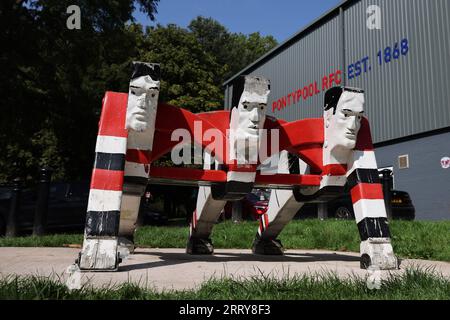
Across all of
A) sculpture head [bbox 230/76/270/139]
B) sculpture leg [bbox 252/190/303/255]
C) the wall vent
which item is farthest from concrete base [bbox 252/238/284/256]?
the wall vent

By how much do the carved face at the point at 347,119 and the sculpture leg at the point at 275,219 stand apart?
37.0 inches

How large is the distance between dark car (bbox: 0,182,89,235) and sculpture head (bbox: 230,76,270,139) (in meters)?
9.50

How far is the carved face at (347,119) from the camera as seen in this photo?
12.2ft

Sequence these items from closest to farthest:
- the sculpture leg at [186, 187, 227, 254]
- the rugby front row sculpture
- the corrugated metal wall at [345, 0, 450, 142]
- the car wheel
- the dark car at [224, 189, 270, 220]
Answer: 1. the rugby front row sculpture
2. the sculpture leg at [186, 187, 227, 254]
3. the car wheel
4. the corrugated metal wall at [345, 0, 450, 142]
5. the dark car at [224, 189, 270, 220]

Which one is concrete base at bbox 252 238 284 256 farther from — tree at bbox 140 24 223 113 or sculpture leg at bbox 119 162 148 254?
tree at bbox 140 24 223 113

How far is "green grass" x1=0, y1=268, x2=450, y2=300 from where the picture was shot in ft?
6.86

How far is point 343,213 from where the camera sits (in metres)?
12.3

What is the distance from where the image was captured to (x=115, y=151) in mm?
3459

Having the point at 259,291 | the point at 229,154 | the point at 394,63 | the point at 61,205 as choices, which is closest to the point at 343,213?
the point at 394,63

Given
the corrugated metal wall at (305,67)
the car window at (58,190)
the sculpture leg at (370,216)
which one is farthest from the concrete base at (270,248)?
the corrugated metal wall at (305,67)

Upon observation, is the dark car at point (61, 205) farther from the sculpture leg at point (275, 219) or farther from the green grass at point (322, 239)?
the sculpture leg at point (275, 219)

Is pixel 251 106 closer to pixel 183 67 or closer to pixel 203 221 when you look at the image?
pixel 203 221

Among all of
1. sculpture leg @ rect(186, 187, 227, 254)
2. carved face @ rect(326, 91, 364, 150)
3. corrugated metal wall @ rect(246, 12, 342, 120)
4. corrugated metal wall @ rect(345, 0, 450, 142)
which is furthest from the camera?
corrugated metal wall @ rect(246, 12, 342, 120)

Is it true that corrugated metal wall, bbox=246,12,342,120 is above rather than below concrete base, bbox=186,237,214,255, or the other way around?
above
